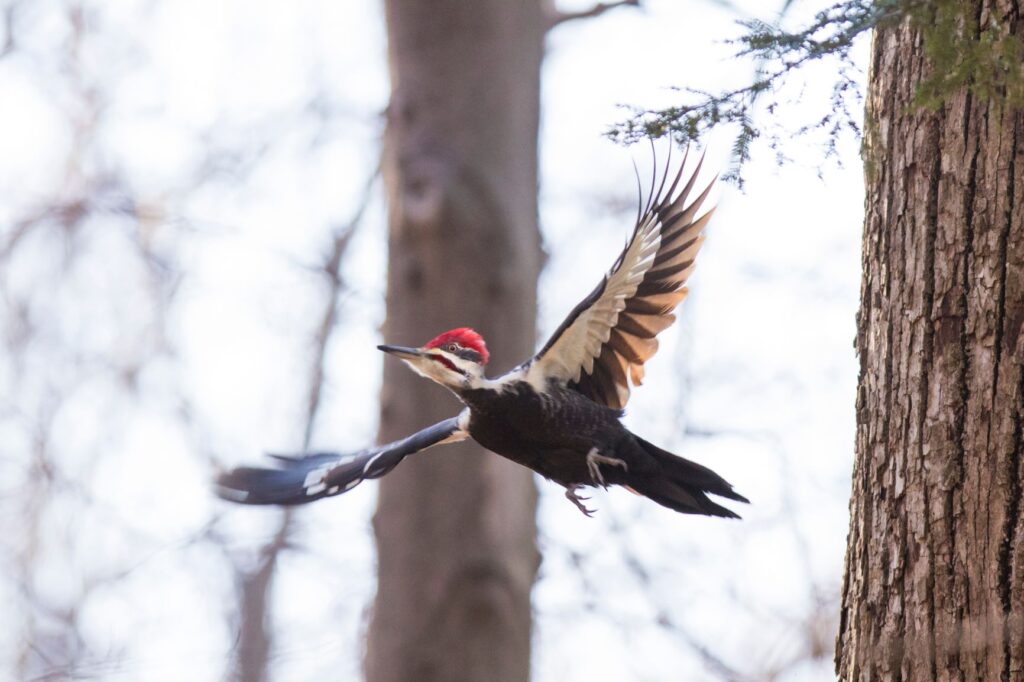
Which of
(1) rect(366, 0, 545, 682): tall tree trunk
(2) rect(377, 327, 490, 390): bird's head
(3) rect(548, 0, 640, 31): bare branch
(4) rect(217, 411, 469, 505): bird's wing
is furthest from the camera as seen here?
(3) rect(548, 0, 640, 31): bare branch

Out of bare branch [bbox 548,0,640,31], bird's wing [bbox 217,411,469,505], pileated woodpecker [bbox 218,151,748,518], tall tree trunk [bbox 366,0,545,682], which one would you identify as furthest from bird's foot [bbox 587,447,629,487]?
bare branch [bbox 548,0,640,31]

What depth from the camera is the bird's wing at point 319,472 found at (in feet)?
9.27

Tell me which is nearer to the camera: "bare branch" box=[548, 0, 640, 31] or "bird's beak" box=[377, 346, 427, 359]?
"bird's beak" box=[377, 346, 427, 359]

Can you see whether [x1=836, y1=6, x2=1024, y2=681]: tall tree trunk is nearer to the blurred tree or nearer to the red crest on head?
the red crest on head

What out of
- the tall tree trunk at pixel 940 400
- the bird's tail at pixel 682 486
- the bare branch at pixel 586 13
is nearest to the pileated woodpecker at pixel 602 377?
the bird's tail at pixel 682 486

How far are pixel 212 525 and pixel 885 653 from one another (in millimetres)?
5795

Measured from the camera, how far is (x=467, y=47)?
405cm

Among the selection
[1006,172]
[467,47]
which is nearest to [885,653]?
[1006,172]

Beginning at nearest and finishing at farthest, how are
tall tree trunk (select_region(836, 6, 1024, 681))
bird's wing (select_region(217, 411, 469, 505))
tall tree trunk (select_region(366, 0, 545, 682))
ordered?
tall tree trunk (select_region(836, 6, 1024, 681))
bird's wing (select_region(217, 411, 469, 505))
tall tree trunk (select_region(366, 0, 545, 682))

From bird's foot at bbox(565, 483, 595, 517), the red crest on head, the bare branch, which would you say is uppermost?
the bare branch

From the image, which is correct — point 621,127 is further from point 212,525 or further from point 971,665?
point 212,525

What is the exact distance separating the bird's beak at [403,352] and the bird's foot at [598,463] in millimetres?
488

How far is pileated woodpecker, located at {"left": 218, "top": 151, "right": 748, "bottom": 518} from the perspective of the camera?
8.52 ft

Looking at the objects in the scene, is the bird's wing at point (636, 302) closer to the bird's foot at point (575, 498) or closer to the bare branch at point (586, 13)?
the bird's foot at point (575, 498)
